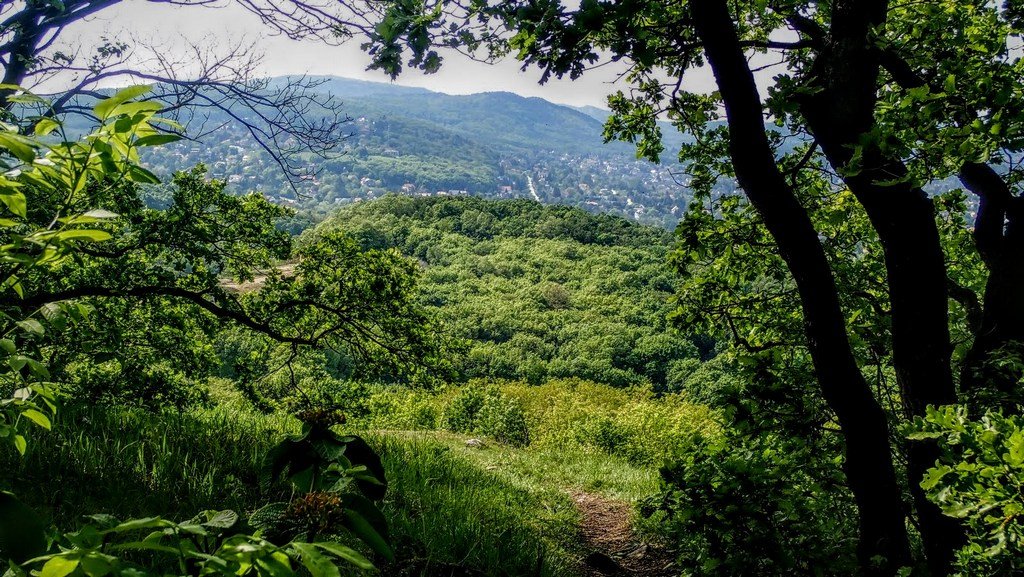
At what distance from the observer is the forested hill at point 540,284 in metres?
64.8

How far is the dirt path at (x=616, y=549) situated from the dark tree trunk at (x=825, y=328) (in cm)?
199

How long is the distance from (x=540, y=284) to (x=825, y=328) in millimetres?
88657

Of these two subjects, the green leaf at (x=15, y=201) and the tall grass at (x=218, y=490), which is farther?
the tall grass at (x=218, y=490)

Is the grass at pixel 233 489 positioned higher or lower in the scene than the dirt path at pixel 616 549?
higher

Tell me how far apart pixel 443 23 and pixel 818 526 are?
3.60 m

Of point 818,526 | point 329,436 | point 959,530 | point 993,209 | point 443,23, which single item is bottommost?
point 818,526

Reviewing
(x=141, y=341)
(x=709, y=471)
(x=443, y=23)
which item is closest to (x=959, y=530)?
(x=709, y=471)

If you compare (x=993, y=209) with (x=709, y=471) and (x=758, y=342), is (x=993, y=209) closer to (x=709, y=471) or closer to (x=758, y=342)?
(x=758, y=342)

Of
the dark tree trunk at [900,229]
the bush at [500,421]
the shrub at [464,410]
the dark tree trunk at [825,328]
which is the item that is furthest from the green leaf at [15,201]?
the shrub at [464,410]

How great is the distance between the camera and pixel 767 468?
334 centimetres

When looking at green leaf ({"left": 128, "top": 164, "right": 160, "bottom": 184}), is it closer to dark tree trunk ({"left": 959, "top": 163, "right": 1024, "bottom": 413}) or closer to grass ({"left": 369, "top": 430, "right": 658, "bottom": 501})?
dark tree trunk ({"left": 959, "top": 163, "right": 1024, "bottom": 413})

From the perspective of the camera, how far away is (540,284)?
9162 cm

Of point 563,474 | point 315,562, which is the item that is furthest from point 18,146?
point 563,474

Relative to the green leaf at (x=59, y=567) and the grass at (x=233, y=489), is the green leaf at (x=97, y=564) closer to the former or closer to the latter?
the green leaf at (x=59, y=567)
